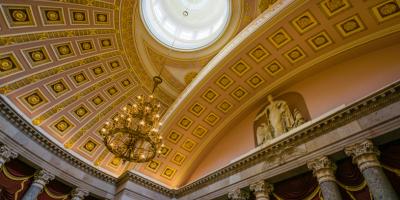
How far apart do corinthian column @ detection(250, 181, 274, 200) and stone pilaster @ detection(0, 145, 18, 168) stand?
6990mm

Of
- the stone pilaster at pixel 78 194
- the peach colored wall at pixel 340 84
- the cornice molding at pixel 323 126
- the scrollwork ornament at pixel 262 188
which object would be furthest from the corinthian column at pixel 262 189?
the stone pilaster at pixel 78 194

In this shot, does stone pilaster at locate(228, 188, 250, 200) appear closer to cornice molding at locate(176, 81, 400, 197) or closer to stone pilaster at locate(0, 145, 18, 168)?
cornice molding at locate(176, 81, 400, 197)

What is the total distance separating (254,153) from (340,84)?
319 centimetres

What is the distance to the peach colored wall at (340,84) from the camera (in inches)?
240

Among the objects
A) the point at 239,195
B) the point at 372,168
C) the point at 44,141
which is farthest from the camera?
the point at 44,141

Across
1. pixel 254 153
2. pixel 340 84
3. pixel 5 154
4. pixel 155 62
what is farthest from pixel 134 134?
pixel 340 84

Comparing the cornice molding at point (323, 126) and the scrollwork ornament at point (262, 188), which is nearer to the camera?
the cornice molding at point (323, 126)

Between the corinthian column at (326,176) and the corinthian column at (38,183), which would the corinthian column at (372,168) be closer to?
the corinthian column at (326,176)

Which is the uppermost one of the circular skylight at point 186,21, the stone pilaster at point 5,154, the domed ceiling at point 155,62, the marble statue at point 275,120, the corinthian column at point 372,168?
the circular skylight at point 186,21

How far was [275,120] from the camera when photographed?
7.64 metres

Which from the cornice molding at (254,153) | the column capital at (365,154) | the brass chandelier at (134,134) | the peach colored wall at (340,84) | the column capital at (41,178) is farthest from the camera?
the column capital at (41,178)

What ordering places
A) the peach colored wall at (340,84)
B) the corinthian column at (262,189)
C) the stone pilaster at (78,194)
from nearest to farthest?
the peach colored wall at (340,84)
the corinthian column at (262,189)
the stone pilaster at (78,194)

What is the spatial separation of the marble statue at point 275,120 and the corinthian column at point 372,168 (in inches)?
74.2

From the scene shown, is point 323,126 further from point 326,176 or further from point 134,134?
point 134,134
